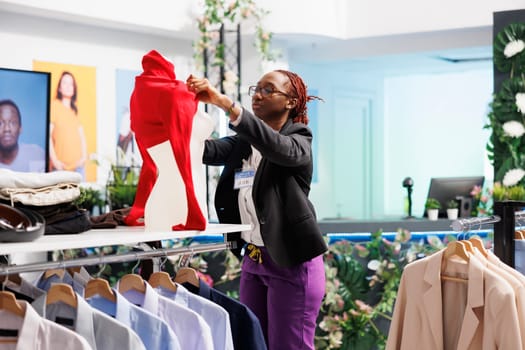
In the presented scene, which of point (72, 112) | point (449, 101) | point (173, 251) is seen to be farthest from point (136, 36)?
point (173, 251)

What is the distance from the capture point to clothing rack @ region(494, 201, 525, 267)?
290 cm

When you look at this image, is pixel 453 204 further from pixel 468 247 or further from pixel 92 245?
pixel 92 245

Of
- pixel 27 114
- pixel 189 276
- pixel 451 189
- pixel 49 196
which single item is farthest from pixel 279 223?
pixel 451 189

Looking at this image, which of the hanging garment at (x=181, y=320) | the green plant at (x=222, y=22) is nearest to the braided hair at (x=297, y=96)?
the hanging garment at (x=181, y=320)

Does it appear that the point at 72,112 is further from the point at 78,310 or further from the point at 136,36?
the point at 78,310

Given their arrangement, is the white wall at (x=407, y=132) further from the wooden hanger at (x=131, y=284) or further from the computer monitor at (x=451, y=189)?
the wooden hanger at (x=131, y=284)

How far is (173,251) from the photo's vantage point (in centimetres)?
246

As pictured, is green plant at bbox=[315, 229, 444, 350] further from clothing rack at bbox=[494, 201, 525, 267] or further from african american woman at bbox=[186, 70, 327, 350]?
clothing rack at bbox=[494, 201, 525, 267]

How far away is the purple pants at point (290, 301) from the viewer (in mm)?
3100

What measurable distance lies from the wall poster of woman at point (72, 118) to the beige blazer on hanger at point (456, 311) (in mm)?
4767

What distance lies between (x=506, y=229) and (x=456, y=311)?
1.31 ft

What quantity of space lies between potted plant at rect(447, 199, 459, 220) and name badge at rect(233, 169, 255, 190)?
149 inches

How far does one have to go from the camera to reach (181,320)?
234 centimetres

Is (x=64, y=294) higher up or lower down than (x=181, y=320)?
higher up
